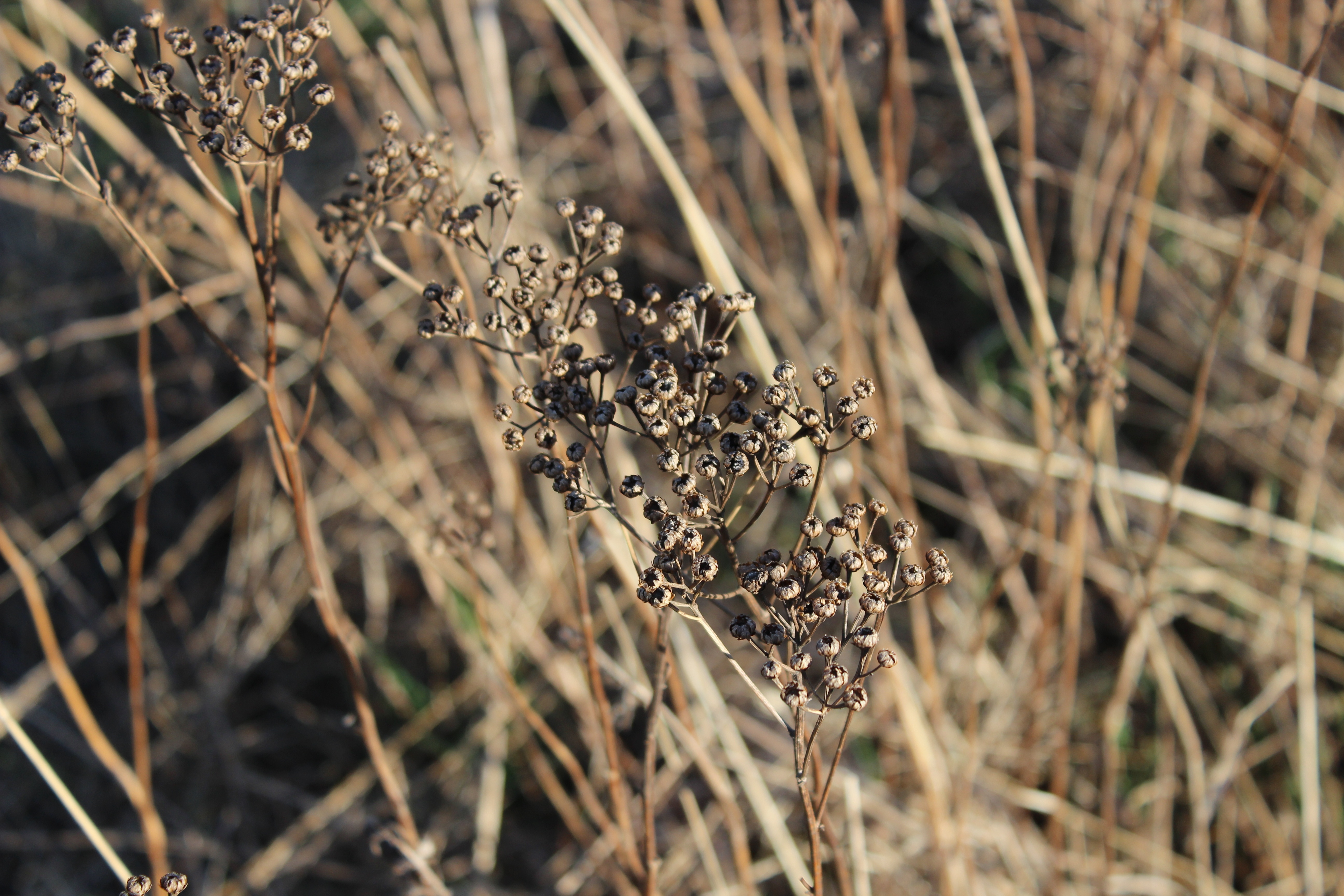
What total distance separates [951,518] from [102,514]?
13.1 feet

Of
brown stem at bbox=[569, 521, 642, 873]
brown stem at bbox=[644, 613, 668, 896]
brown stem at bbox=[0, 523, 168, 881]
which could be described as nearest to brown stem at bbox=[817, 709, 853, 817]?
brown stem at bbox=[644, 613, 668, 896]

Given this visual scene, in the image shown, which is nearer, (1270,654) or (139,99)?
(139,99)

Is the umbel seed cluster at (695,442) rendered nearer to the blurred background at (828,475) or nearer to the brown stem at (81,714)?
the blurred background at (828,475)

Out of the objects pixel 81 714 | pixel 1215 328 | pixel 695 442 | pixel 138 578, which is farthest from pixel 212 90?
pixel 1215 328

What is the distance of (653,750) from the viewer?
173 centimetres

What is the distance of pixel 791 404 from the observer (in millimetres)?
1664

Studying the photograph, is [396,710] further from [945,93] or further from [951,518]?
[945,93]

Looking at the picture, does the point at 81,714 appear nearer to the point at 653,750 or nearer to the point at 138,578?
the point at 138,578

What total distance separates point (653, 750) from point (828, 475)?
1.37 m

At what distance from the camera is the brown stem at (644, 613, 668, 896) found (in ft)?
5.37

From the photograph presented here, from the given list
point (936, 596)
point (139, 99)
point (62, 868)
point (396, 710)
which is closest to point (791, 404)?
point (139, 99)

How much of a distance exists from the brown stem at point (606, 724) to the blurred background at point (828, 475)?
198mm

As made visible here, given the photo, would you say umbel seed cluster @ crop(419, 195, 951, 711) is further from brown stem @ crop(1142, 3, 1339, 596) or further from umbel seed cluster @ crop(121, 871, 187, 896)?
brown stem @ crop(1142, 3, 1339, 596)

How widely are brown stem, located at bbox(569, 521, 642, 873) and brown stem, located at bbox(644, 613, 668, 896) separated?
97 millimetres
